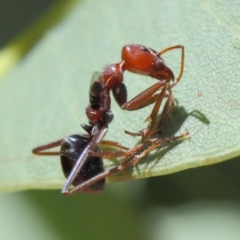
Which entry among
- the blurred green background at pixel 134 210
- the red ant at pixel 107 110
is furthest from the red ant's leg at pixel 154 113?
the blurred green background at pixel 134 210


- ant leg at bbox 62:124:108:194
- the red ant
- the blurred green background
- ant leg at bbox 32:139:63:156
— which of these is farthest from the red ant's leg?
the blurred green background

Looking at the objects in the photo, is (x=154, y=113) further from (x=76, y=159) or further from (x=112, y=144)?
(x=76, y=159)

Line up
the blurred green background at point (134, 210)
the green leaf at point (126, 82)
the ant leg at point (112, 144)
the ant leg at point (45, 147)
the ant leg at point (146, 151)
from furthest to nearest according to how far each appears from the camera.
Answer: the blurred green background at point (134, 210), the ant leg at point (45, 147), the ant leg at point (112, 144), the ant leg at point (146, 151), the green leaf at point (126, 82)

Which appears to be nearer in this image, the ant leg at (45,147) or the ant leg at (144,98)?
the ant leg at (144,98)

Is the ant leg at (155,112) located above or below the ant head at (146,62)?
below

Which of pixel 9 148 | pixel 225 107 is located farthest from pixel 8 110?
pixel 225 107

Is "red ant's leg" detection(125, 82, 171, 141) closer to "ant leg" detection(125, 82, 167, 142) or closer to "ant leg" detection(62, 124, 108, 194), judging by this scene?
"ant leg" detection(125, 82, 167, 142)

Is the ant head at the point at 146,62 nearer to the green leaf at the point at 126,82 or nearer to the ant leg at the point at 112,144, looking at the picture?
the green leaf at the point at 126,82
